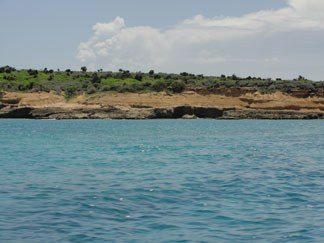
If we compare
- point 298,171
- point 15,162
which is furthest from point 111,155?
point 298,171

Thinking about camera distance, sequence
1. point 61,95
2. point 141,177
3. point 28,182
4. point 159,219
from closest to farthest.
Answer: point 159,219
point 28,182
point 141,177
point 61,95

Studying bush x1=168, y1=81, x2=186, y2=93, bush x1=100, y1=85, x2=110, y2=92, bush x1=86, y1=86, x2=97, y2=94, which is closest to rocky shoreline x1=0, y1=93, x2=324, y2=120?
bush x1=168, y1=81, x2=186, y2=93

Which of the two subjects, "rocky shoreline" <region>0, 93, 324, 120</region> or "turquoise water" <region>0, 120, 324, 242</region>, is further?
"rocky shoreline" <region>0, 93, 324, 120</region>

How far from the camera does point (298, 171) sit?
1925 cm

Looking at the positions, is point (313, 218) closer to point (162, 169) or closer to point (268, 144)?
point (162, 169)

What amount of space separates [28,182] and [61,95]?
71.2m

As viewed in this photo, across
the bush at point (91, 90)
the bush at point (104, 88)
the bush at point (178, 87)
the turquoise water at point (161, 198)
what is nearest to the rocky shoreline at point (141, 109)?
the bush at point (178, 87)

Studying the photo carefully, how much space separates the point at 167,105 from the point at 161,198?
65.5m

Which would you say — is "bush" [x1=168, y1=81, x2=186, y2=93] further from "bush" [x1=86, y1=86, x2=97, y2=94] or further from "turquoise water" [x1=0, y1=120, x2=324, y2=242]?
"turquoise water" [x1=0, y1=120, x2=324, y2=242]

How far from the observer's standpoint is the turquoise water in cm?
1018

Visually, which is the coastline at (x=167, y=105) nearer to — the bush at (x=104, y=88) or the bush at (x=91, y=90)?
the bush at (x=91, y=90)

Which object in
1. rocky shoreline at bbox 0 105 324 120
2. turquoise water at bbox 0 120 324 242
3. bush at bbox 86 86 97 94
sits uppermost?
bush at bbox 86 86 97 94

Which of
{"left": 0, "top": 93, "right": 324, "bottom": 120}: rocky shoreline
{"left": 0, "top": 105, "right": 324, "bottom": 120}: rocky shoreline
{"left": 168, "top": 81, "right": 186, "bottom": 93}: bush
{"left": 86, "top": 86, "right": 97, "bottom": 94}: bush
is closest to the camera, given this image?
{"left": 0, "top": 105, "right": 324, "bottom": 120}: rocky shoreline

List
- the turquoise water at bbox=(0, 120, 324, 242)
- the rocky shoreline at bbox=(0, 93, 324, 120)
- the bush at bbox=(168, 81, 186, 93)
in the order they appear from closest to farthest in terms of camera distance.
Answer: the turquoise water at bbox=(0, 120, 324, 242) → the rocky shoreline at bbox=(0, 93, 324, 120) → the bush at bbox=(168, 81, 186, 93)
